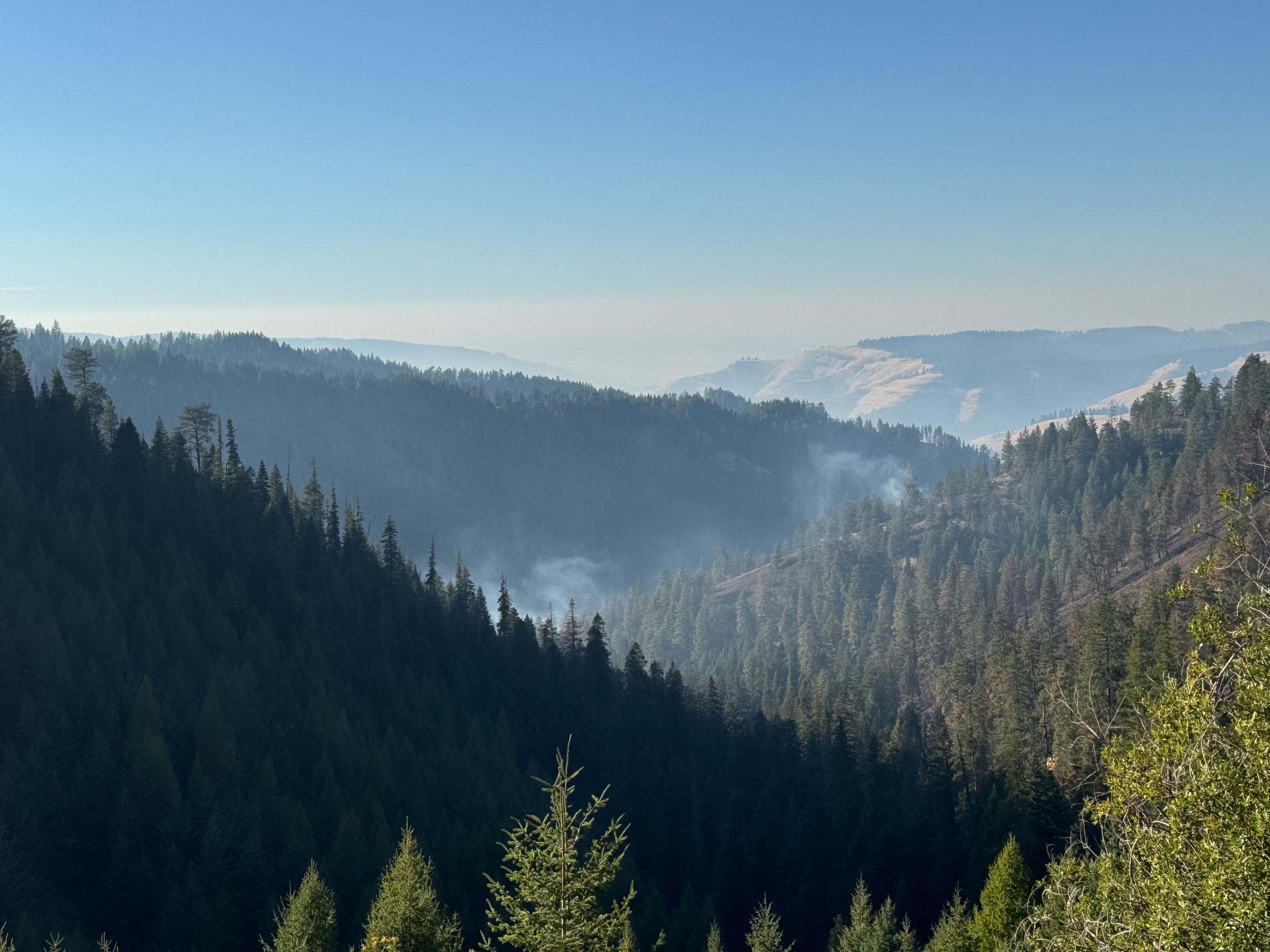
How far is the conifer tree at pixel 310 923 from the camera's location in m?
41.4

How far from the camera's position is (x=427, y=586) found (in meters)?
148

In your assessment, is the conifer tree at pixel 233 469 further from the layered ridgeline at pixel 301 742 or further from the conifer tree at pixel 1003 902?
the conifer tree at pixel 1003 902

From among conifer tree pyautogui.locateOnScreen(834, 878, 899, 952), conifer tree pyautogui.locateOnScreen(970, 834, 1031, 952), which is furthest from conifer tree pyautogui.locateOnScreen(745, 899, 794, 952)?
conifer tree pyautogui.locateOnScreen(970, 834, 1031, 952)

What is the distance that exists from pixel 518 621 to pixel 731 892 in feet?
199

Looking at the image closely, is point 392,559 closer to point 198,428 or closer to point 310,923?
point 198,428

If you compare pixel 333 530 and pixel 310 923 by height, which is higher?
pixel 333 530

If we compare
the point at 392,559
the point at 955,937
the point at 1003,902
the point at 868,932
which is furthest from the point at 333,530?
the point at 1003,902

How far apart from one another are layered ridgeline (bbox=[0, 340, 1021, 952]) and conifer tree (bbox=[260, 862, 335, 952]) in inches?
532

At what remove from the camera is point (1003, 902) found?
51.9 m

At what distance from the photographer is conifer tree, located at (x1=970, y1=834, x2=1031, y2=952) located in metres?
Answer: 51.4

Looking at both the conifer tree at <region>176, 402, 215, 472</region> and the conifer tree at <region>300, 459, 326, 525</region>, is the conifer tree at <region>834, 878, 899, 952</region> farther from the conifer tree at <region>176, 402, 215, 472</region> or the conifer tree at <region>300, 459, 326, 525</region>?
the conifer tree at <region>176, 402, 215, 472</region>

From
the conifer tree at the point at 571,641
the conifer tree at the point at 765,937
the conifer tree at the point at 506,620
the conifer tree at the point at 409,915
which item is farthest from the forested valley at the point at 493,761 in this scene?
the conifer tree at the point at 571,641

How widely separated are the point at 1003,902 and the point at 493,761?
6129 cm

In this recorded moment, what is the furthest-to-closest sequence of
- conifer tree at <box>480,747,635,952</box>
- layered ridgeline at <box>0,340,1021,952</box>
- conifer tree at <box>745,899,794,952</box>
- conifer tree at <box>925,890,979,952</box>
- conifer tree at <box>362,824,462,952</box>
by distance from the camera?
1. layered ridgeline at <box>0,340,1021,952</box>
2. conifer tree at <box>745,899,794,952</box>
3. conifer tree at <box>925,890,979,952</box>
4. conifer tree at <box>362,824,462,952</box>
5. conifer tree at <box>480,747,635,952</box>
